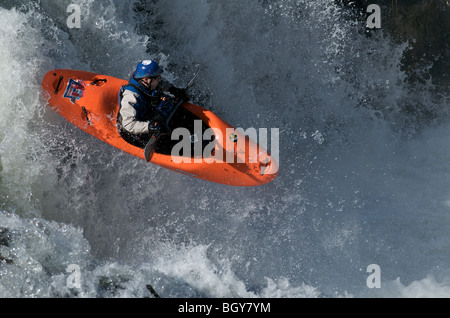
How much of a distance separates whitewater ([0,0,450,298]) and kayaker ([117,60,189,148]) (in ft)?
3.34

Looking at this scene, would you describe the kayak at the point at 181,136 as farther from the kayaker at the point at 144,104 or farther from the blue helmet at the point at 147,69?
the blue helmet at the point at 147,69

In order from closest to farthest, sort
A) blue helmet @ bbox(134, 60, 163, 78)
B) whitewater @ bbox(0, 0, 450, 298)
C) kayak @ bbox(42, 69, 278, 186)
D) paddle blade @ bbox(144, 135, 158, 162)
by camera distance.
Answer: blue helmet @ bbox(134, 60, 163, 78), paddle blade @ bbox(144, 135, 158, 162), whitewater @ bbox(0, 0, 450, 298), kayak @ bbox(42, 69, 278, 186)

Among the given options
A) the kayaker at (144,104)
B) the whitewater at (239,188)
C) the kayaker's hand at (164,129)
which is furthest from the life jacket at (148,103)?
the whitewater at (239,188)

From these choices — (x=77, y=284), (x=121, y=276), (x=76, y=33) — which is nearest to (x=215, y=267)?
(x=121, y=276)

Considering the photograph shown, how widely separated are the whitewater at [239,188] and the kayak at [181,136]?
0.39 meters

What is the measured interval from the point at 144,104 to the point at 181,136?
27.7 inches

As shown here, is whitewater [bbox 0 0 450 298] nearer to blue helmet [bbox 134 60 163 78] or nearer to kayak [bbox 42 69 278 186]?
kayak [bbox 42 69 278 186]

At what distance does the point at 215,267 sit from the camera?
590cm

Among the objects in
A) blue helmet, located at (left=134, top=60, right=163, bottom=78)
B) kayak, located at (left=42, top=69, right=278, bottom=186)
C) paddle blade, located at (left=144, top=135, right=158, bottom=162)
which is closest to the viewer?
blue helmet, located at (left=134, top=60, right=163, bottom=78)

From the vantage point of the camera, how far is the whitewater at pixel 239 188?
19.2 ft

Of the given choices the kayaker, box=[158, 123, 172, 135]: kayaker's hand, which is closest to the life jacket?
the kayaker

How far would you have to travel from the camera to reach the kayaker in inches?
216

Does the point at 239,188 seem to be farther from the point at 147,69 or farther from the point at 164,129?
the point at 147,69
